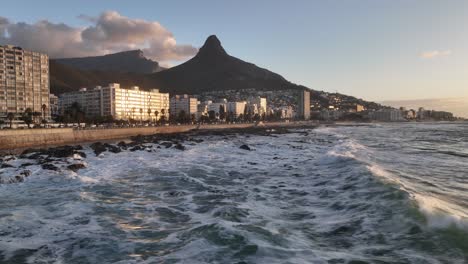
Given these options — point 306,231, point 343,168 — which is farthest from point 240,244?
point 343,168

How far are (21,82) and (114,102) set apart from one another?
36345mm

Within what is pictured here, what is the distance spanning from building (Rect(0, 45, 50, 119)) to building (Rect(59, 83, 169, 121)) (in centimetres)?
2385

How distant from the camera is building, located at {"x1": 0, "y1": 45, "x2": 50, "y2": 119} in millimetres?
104688

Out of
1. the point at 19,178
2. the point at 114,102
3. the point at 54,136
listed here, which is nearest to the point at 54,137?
the point at 54,136

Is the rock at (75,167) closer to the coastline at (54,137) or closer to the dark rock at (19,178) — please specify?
the dark rock at (19,178)

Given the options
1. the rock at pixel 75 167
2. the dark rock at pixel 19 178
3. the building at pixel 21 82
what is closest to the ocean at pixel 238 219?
the dark rock at pixel 19 178

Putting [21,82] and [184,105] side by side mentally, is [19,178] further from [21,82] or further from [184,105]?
[184,105]

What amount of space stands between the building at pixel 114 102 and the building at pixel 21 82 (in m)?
23.8

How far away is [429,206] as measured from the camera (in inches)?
423

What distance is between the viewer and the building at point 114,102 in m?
141

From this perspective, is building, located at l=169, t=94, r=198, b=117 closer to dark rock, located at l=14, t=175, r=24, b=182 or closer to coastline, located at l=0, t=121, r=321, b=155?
coastline, located at l=0, t=121, r=321, b=155

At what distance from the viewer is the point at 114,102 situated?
140 meters

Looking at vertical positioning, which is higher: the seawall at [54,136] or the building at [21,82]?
the building at [21,82]

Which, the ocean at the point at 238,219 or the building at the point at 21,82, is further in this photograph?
the building at the point at 21,82
